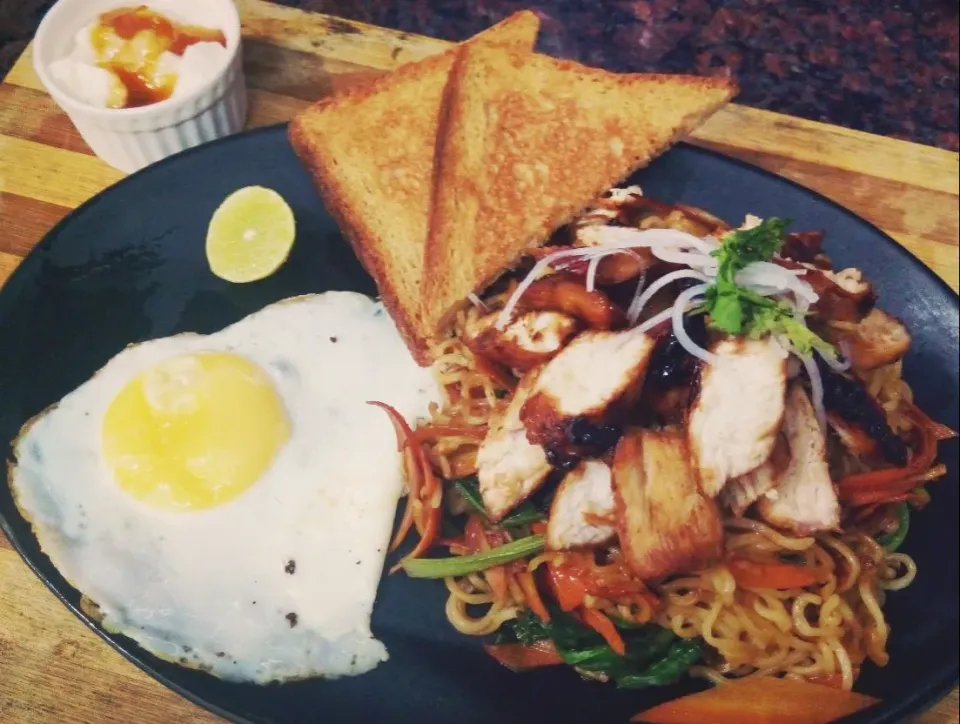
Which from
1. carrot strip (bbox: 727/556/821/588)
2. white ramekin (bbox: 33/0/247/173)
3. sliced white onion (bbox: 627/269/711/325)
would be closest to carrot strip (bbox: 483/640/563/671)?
carrot strip (bbox: 727/556/821/588)

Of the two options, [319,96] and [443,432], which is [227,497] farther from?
[319,96]

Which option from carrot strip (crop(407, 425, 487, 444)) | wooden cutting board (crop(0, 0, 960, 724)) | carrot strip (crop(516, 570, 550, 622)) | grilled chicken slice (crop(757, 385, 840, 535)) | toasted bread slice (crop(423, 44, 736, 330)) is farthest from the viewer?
wooden cutting board (crop(0, 0, 960, 724))

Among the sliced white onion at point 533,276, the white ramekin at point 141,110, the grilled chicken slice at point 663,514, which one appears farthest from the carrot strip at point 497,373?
the white ramekin at point 141,110

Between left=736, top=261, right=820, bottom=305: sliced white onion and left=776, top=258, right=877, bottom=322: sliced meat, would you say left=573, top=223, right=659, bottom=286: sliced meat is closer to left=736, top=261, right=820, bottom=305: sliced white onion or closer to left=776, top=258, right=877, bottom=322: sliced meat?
left=736, top=261, right=820, bottom=305: sliced white onion

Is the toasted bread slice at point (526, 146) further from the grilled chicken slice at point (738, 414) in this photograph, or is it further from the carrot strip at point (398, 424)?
the grilled chicken slice at point (738, 414)

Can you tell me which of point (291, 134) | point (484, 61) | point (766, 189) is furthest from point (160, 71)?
point (766, 189)

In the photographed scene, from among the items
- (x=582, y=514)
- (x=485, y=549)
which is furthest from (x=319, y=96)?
(x=582, y=514)
